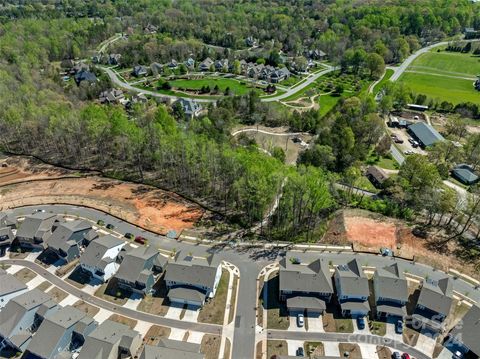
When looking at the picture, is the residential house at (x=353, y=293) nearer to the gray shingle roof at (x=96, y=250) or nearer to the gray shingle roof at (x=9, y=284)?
the gray shingle roof at (x=96, y=250)

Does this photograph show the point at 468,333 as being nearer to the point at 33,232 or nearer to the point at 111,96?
the point at 33,232

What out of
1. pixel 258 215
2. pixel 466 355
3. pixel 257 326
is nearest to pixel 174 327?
pixel 257 326

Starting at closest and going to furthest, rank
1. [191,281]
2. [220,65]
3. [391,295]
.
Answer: [391,295] < [191,281] < [220,65]

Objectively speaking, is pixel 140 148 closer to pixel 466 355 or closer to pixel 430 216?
pixel 430 216

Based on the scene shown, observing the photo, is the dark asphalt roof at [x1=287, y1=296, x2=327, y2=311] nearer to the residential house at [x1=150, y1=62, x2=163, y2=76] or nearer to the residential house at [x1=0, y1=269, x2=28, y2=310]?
the residential house at [x1=0, y1=269, x2=28, y2=310]

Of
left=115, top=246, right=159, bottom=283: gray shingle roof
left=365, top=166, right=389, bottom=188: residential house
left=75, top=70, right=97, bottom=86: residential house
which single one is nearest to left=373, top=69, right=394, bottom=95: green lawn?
left=365, top=166, right=389, bottom=188: residential house

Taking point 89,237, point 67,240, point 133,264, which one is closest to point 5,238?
point 67,240
